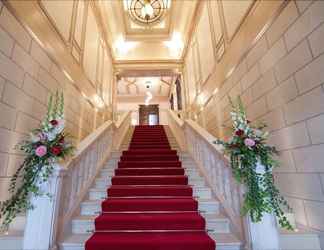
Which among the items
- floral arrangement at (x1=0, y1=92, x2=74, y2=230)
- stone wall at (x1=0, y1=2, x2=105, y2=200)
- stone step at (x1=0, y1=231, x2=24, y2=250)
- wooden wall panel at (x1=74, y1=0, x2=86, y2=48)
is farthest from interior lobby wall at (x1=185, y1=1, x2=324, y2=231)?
wooden wall panel at (x1=74, y1=0, x2=86, y2=48)

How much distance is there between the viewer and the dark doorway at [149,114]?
12.1 meters

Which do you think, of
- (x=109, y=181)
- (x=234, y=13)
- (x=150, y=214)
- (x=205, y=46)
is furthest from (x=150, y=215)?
(x=205, y=46)

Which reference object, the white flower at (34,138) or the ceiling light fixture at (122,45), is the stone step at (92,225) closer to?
the white flower at (34,138)

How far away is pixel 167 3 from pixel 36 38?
503cm

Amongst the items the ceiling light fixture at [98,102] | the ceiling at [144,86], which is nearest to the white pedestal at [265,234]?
the ceiling light fixture at [98,102]

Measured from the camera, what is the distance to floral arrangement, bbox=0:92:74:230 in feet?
5.08

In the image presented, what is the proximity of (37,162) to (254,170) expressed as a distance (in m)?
1.82

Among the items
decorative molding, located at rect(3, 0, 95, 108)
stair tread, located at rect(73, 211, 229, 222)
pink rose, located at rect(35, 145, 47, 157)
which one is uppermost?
decorative molding, located at rect(3, 0, 95, 108)

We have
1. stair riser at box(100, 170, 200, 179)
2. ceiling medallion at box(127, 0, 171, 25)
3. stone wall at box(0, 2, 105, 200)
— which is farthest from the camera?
ceiling medallion at box(127, 0, 171, 25)

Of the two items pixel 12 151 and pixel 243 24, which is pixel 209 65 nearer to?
pixel 243 24

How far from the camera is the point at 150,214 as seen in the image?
7.34 ft

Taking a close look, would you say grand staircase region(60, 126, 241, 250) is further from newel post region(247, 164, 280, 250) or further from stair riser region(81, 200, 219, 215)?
newel post region(247, 164, 280, 250)

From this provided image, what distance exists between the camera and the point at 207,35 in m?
4.54

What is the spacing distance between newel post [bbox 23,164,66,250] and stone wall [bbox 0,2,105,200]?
46cm
